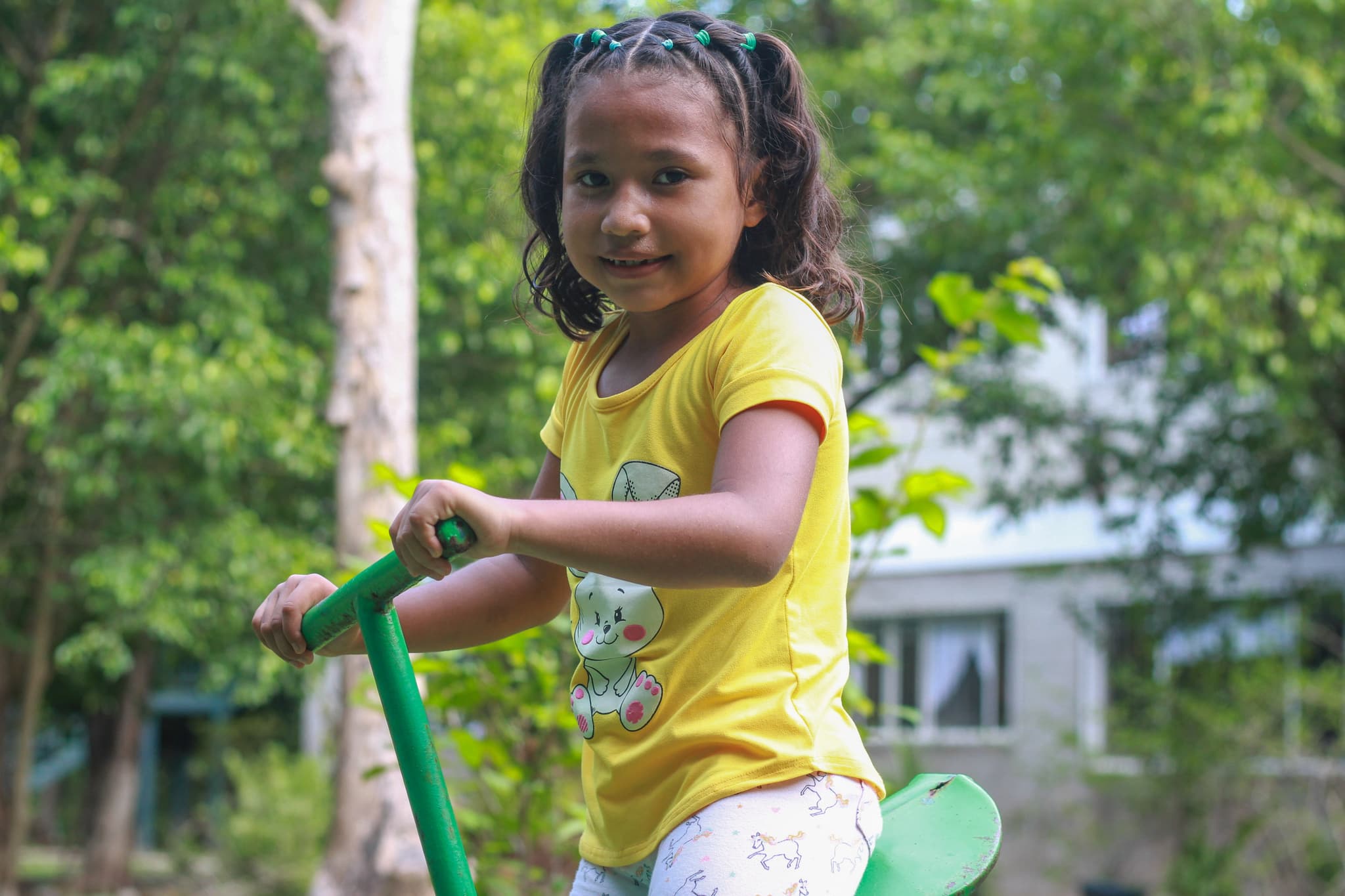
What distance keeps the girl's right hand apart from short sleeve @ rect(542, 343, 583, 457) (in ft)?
1.10

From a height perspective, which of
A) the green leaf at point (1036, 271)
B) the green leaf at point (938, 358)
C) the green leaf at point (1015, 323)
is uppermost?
the green leaf at point (1036, 271)

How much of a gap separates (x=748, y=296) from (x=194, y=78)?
8.54 metres

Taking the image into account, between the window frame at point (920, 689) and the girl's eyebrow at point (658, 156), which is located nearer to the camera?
the girl's eyebrow at point (658, 156)

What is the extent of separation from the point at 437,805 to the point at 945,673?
1449 centimetres

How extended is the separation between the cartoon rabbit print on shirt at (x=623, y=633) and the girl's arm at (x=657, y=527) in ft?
0.54

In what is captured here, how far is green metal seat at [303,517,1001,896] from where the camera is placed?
3.98 feet

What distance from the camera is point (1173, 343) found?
359 inches

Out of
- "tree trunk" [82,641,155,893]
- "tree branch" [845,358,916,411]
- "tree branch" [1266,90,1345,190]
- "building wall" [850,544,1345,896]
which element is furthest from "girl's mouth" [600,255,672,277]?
"tree trunk" [82,641,155,893]

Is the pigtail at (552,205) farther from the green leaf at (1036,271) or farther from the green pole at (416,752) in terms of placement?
the green leaf at (1036,271)

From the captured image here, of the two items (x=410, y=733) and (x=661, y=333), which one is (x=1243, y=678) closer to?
(x=661, y=333)

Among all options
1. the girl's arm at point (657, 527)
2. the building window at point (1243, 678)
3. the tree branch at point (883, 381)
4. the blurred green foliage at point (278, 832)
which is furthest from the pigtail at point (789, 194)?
the blurred green foliage at point (278, 832)

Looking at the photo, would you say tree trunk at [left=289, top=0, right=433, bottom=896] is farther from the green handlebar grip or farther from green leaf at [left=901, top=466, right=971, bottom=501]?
the green handlebar grip

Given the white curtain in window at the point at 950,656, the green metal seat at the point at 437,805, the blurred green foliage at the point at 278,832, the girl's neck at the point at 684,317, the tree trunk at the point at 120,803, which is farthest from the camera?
the white curtain in window at the point at 950,656

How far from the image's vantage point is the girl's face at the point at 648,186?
132 cm
